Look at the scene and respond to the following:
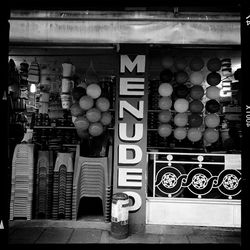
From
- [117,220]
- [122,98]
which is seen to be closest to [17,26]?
[122,98]

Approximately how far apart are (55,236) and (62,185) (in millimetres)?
1142

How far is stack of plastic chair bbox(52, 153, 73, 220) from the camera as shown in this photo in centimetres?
697

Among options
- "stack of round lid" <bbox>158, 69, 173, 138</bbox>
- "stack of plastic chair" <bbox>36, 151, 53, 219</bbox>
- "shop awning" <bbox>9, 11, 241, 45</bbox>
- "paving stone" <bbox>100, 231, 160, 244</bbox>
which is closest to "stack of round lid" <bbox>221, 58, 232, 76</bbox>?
"shop awning" <bbox>9, 11, 241, 45</bbox>

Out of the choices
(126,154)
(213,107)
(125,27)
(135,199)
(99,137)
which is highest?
(125,27)

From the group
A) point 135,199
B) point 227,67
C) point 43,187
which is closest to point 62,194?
point 43,187

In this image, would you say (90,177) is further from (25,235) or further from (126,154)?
(25,235)

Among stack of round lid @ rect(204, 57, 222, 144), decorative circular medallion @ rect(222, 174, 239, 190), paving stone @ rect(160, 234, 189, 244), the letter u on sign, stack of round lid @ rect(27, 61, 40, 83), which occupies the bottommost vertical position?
paving stone @ rect(160, 234, 189, 244)

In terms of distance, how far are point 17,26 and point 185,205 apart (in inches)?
204

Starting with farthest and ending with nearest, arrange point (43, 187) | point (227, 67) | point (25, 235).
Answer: point (227, 67), point (43, 187), point (25, 235)

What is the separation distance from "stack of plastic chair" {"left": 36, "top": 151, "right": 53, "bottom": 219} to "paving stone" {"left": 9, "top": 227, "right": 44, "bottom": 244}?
0.50 metres

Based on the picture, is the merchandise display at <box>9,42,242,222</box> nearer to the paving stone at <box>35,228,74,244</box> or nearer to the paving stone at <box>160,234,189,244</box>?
the paving stone at <box>35,228,74,244</box>

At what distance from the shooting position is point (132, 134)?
263 inches

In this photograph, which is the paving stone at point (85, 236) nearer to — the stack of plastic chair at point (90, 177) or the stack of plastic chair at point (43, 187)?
the stack of plastic chair at point (90, 177)

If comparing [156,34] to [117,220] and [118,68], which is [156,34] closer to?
[118,68]
